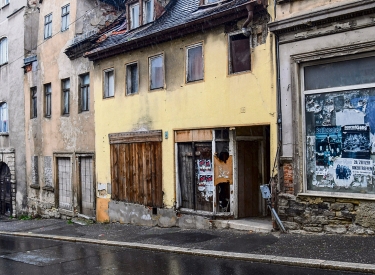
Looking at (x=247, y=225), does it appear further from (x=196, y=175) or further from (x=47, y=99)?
(x=47, y=99)

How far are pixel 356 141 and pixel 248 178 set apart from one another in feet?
12.4

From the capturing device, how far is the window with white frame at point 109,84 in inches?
Result: 682

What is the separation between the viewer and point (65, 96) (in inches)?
802

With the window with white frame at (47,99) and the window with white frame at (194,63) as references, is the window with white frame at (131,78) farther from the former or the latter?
the window with white frame at (47,99)

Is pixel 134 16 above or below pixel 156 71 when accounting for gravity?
above

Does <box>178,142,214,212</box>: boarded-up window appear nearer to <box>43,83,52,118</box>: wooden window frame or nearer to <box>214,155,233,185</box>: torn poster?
<box>214,155,233,185</box>: torn poster

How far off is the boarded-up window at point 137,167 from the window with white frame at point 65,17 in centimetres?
580

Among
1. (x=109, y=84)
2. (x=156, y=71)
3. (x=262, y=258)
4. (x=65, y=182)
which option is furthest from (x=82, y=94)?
(x=262, y=258)

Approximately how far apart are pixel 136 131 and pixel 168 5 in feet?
14.4

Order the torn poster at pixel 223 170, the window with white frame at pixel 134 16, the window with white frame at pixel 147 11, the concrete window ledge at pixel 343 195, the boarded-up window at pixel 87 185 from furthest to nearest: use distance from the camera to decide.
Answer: the boarded-up window at pixel 87 185 < the window with white frame at pixel 134 16 < the window with white frame at pixel 147 11 < the torn poster at pixel 223 170 < the concrete window ledge at pixel 343 195

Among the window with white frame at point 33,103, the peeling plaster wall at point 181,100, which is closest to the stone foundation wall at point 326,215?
the peeling plaster wall at point 181,100

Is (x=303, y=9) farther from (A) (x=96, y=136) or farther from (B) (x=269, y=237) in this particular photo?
(A) (x=96, y=136)

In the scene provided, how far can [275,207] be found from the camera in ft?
38.2

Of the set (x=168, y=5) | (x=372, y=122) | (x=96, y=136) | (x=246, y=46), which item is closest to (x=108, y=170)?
(x=96, y=136)
